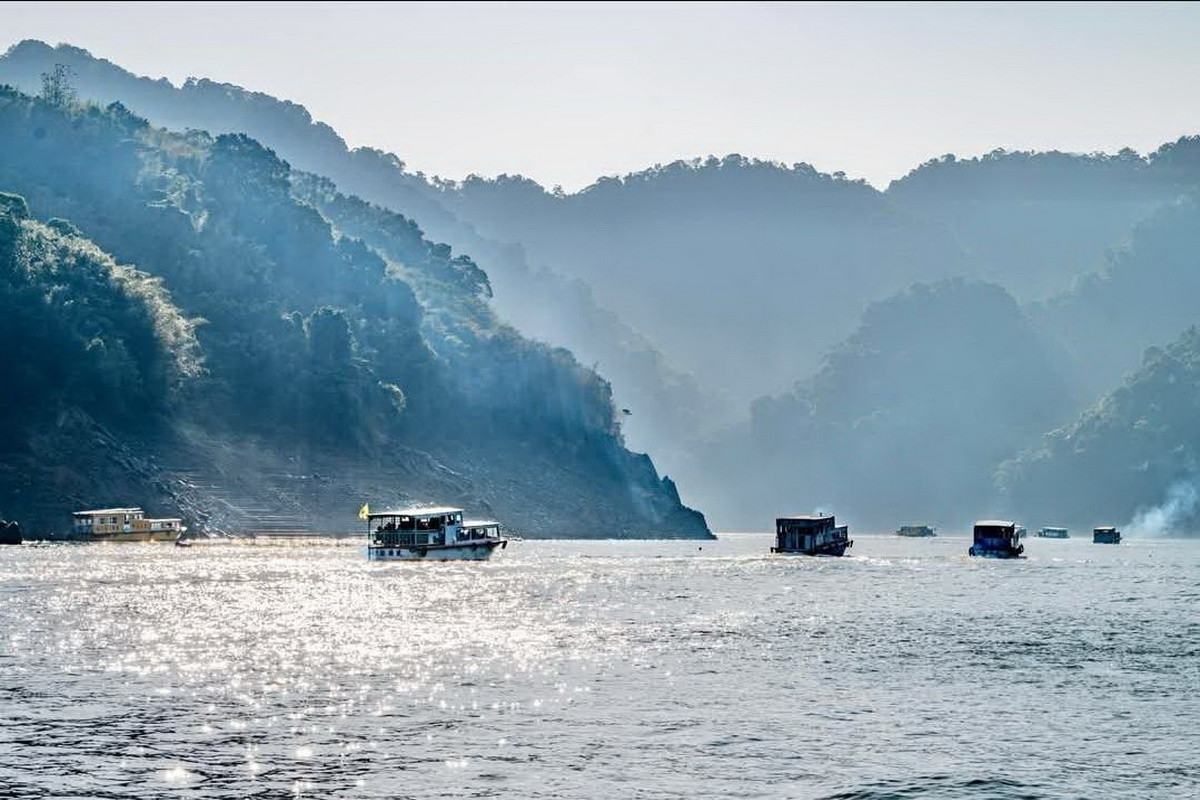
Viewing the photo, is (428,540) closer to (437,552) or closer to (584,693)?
(437,552)

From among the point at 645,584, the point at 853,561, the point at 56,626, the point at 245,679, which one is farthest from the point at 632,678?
the point at 853,561

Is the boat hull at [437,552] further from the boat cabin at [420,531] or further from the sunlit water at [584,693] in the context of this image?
the sunlit water at [584,693]

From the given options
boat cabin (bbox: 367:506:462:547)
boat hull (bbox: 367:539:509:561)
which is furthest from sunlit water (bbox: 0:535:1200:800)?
boat cabin (bbox: 367:506:462:547)

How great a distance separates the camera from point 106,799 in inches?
1662

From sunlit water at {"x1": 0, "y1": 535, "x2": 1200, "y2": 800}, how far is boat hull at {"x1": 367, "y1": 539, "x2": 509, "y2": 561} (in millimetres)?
45370

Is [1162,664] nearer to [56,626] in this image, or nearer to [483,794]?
[483,794]

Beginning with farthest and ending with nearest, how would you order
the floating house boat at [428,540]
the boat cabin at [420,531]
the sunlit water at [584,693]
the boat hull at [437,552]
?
the boat cabin at [420,531]
the floating house boat at [428,540]
the boat hull at [437,552]
the sunlit water at [584,693]

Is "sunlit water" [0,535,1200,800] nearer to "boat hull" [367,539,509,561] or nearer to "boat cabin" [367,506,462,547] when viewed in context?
"boat hull" [367,539,509,561]

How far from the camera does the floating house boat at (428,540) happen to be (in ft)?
548

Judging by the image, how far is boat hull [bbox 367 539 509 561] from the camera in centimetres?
16612

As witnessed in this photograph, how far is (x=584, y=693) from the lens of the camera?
62.7 metres

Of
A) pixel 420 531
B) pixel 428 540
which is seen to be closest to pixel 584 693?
pixel 428 540

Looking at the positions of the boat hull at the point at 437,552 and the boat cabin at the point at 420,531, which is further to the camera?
the boat cabin at the point at 420,531

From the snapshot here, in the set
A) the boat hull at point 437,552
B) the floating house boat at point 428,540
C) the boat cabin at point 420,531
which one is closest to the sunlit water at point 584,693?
the boat hull at point 437,552
